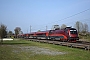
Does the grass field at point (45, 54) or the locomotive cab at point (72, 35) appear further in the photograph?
the locomotive cab at point (72, 35)

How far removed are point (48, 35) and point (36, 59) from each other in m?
43.1

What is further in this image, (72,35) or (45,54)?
(72,35)

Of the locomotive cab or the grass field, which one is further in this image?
the locomotive cab

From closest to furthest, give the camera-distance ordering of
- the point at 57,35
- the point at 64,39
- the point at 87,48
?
1. the point at 87,48
2. the point at 64,39
3. the point at 57,35

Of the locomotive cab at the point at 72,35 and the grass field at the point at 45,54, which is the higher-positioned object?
the locomotive cab at the point at 72,35

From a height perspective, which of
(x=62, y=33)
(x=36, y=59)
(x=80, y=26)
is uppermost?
(x=80, y=26)

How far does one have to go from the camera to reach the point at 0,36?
5684 centimetres

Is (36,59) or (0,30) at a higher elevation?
(0,30)

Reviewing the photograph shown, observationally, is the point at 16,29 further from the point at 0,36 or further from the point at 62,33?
the point at 62,33

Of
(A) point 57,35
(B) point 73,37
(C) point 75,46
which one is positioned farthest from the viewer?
(A) point 57,35

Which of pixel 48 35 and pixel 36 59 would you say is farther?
pixel 48 35

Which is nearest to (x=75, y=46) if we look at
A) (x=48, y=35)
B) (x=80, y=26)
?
(x=48, y=35)

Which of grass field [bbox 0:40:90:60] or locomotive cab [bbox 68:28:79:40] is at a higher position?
locomotive cab [bbox 68:28:79:40]

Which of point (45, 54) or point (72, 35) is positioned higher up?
point (72, 35)
